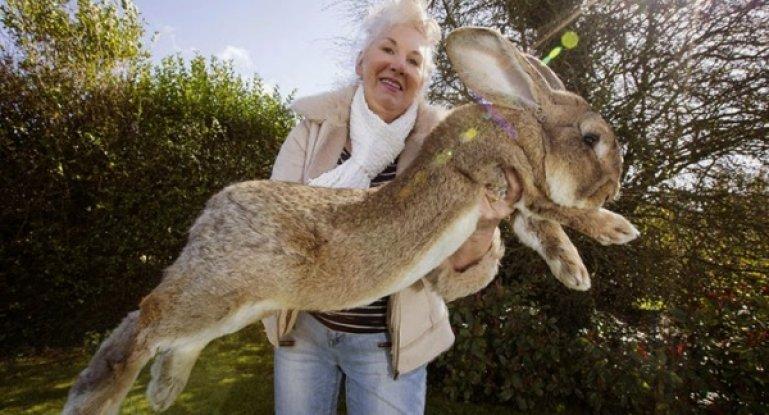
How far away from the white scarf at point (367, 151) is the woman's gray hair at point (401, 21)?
1.50 ft

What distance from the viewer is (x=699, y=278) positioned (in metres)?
4.19

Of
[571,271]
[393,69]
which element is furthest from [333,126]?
[571,271]

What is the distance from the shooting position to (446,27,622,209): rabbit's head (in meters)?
1.85

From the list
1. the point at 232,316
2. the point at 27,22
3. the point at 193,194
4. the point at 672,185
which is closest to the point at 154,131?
the point at 193,194

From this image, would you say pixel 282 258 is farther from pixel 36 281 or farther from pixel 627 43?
pixel 36 281

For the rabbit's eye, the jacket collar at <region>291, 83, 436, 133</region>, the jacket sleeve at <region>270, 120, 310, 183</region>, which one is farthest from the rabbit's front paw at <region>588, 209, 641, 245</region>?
the jacket sleeve at <region>270, 120, 310, 183</region>

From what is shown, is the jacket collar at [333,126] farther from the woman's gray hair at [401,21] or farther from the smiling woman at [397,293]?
the woman's gray hair at [401,21]

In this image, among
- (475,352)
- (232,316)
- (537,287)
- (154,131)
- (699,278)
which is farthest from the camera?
(154,131)

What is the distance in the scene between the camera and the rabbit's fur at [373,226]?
1535 millimetres

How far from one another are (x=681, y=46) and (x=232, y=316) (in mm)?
4855

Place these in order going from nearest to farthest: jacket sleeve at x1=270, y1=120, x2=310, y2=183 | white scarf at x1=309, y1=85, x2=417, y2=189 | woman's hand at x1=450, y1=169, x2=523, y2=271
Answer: woman's hand at x1=450, y1=169, x2=523, y2=271, white scarf at x1=309, y1=85, x2=417, y2=189, jacket sleeve at x1=270, y1=120, x2=310, y2=183

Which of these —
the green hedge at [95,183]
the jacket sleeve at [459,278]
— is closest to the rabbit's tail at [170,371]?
the jacket sleeve at [459,278]

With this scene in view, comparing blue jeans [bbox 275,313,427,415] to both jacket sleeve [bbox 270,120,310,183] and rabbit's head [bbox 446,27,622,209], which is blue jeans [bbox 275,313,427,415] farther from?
rabbit's head [bbox 446,27,622,209]

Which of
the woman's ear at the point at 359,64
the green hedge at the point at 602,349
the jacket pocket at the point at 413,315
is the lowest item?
the green hedge at the point at 602,349
